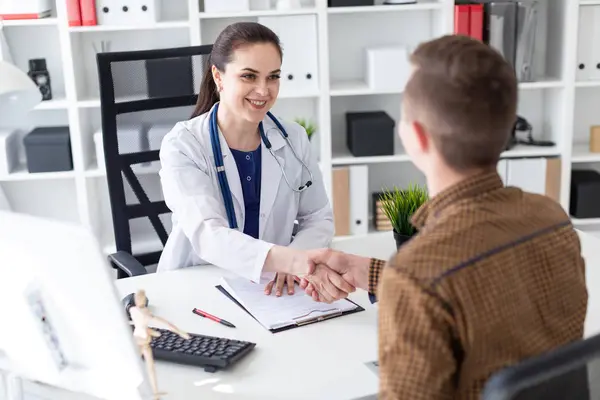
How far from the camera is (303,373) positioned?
1482 mm

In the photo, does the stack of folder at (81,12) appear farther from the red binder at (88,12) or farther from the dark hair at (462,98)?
the dark hair at (462,98)

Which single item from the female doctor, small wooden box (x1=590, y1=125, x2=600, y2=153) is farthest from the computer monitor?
small wooden box (x1=590, y1=125, x2=600, y2=153)

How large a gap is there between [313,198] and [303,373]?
934mm

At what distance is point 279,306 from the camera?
179 cm

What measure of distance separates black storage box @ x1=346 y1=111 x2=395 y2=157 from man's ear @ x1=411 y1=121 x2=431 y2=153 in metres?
2.57

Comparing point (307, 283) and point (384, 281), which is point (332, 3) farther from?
point (384, 281)

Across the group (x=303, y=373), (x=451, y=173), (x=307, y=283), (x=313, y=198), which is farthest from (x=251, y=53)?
(x=451, y=173)

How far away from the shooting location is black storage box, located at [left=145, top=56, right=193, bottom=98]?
2372 mm

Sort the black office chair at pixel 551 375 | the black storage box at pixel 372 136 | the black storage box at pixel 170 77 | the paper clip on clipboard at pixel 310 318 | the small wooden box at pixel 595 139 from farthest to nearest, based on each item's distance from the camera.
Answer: the small wooden box at pixel 595 139 < the black storage box at pixel 372 136 < the black storage box at pixel 170 77 < the paper clip on clipboard at pixel 310 318 < the black office chair at pixel 551 375

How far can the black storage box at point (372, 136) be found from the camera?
145 inches

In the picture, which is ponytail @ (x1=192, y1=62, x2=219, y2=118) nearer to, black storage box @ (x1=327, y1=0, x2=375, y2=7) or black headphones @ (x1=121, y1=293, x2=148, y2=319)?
black headphones @ (x1=121, y1=293, x2=148, y2=319)

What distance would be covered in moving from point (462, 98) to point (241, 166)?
1.27 metres

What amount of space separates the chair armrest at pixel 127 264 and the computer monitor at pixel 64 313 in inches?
36.0

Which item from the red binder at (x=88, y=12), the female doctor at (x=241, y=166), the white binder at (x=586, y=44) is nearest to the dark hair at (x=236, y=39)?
the female doctor at (x=241, y=166)
